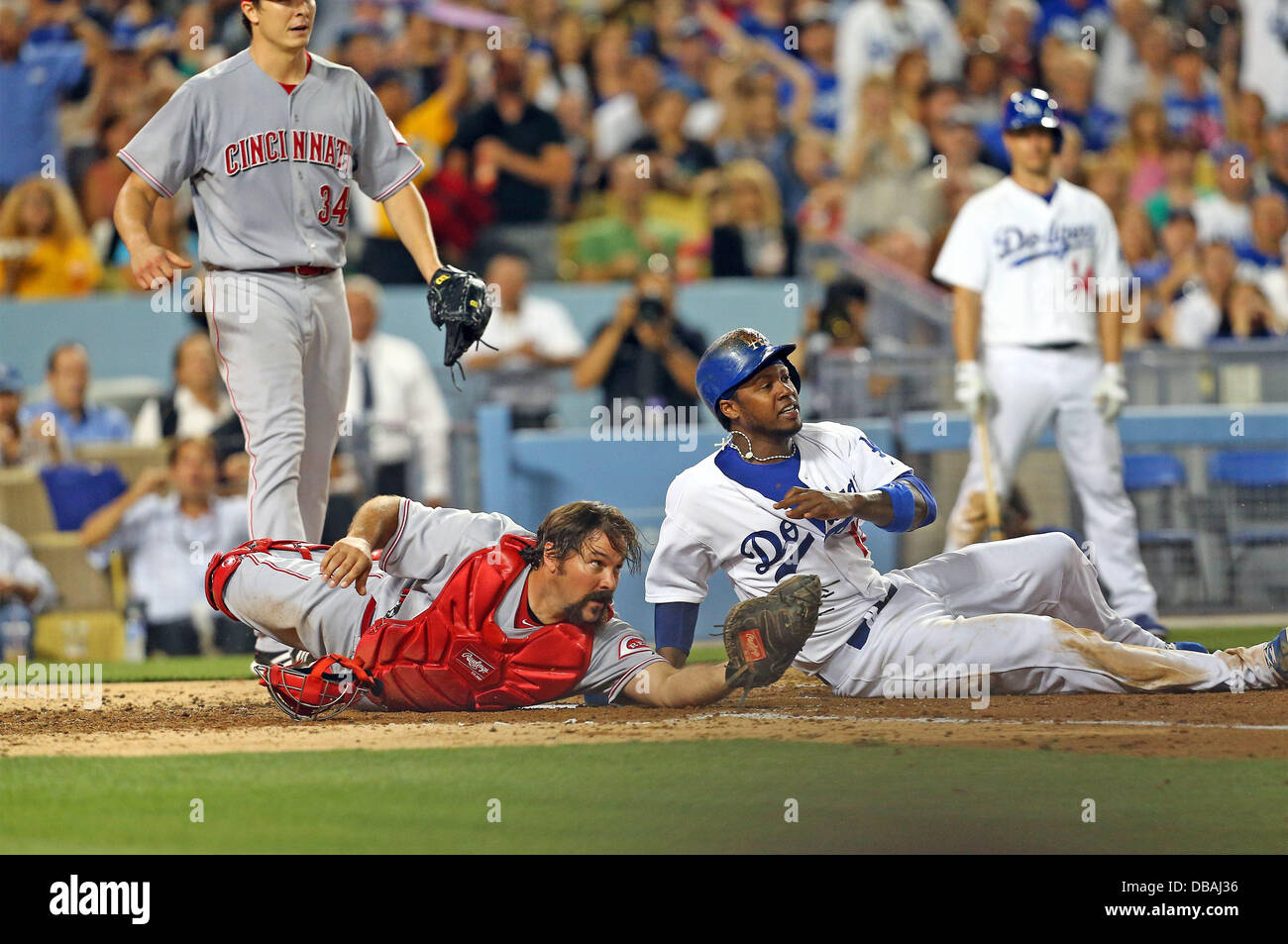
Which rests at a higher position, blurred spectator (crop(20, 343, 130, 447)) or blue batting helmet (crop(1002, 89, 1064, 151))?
blue batting helmet (crop(1002, 89, 1064, 151))

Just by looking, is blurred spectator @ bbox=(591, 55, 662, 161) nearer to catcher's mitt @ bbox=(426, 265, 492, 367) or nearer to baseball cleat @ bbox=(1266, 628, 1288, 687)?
catcher's mitt @ bbox=(426, 265, 492, 367)

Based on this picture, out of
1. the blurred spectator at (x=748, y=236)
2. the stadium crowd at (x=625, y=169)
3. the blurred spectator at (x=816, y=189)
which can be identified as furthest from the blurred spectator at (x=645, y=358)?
the blurred spectator at (x=816, y=189)

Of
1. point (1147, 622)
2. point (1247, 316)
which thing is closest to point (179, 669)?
point (1147, 622)

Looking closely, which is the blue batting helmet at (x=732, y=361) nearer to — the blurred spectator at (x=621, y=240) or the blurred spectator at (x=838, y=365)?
the blurred spectator at (x=838, y=365)

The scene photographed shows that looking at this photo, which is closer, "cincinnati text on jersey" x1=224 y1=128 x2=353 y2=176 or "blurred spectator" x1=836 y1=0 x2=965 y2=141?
"cincinnati text on jersey" x1=224 y1=128 x2=353 y2=176

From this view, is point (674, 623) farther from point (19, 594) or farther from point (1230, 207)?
point (1230, 207)

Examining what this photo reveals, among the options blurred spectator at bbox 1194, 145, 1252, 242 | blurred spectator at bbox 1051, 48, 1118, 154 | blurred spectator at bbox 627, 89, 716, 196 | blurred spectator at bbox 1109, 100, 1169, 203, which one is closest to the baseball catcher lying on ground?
blurred spectator at bbox 627, 89, 716, 196
